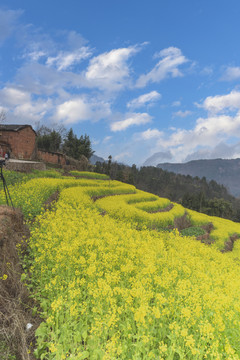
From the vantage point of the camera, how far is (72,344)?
3.84 meters

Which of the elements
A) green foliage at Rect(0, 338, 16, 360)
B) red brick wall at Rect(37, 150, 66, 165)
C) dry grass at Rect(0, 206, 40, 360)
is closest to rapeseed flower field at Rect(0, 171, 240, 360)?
dry grass at Rect(0, 206, 40, 360)

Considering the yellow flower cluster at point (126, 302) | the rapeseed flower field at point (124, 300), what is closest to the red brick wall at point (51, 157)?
the rapeseed flower field at point (124, 300)

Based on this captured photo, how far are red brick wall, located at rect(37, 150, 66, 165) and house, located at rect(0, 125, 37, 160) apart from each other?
8.56 ft

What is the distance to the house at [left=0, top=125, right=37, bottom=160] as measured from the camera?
31.7 metres

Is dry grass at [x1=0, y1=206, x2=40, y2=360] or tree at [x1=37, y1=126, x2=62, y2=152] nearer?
dry grass at [x1=0, y1=206, x2=40, y2=360]

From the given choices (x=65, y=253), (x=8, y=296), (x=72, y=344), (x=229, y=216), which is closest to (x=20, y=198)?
(x=65, y=253)

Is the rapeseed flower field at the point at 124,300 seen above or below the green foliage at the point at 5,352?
above

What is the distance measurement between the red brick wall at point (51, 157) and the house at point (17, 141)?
261cm

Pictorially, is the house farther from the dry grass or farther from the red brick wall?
the dry grass

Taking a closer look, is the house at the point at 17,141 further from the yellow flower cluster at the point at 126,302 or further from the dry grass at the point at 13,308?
the dry grass at the point at 13,308

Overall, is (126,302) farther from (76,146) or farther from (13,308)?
(76,146)

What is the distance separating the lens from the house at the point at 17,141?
31.7 m

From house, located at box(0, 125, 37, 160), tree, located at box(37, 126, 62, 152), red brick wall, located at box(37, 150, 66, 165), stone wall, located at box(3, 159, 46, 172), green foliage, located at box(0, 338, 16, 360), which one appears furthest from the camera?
tree, located at box(37, 126, 62, 152)

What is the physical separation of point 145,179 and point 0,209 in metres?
108
